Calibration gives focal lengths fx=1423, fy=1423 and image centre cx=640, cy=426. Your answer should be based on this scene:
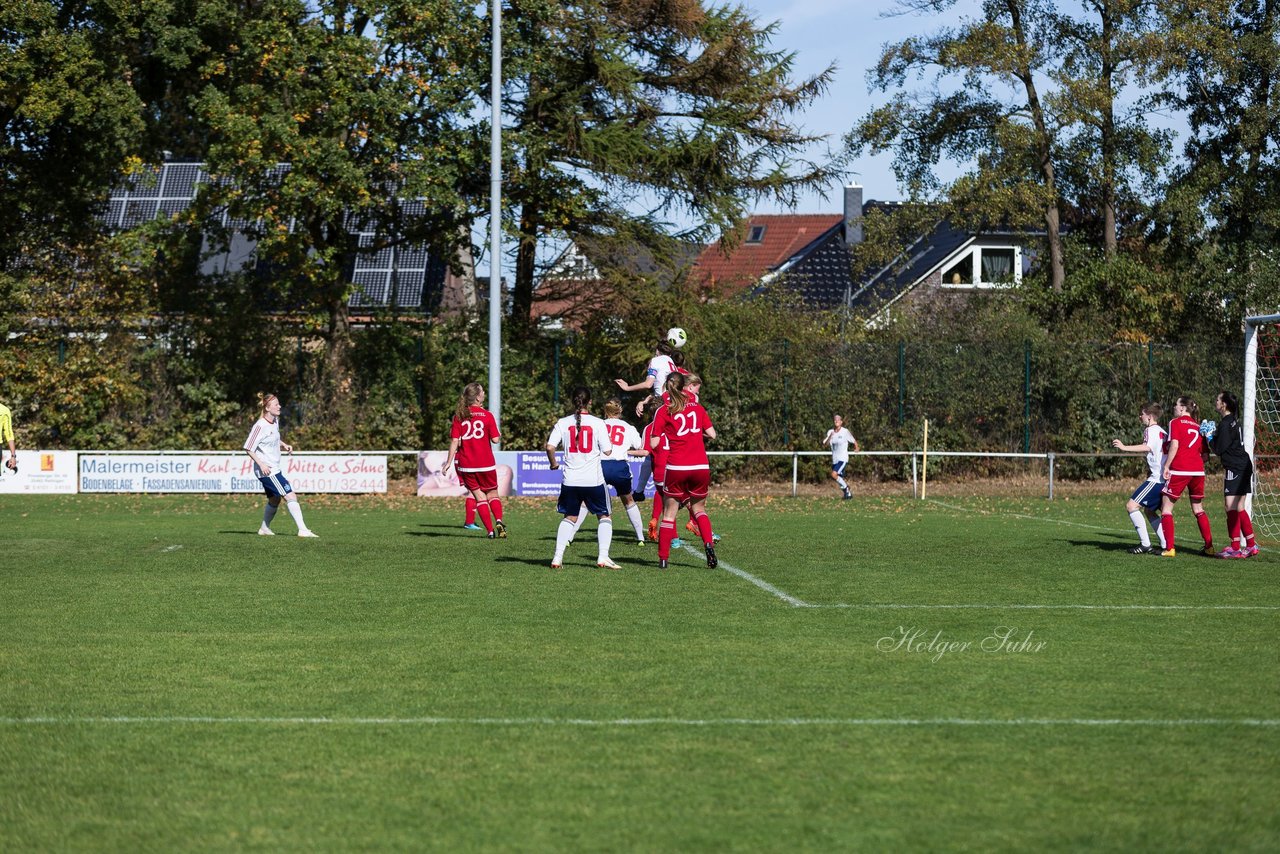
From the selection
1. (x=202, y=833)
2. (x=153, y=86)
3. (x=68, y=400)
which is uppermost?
(x=153, y=86)

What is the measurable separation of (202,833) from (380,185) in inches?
965

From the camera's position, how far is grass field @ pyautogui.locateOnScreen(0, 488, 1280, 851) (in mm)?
5523

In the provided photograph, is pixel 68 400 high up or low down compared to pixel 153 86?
down

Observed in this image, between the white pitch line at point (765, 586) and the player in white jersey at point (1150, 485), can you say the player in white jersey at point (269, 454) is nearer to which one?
the white pitch line at point (765, 586)

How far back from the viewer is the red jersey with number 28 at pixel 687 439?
44.3 feet

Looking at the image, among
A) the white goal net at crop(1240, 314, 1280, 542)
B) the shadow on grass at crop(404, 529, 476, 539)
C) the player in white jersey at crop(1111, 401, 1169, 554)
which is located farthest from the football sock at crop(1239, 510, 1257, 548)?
the shadow on grass at crop(404, 529, 476, 539)

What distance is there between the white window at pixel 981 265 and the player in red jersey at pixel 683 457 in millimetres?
34909

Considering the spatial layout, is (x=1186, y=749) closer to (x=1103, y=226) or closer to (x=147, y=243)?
(x=147, y=243)

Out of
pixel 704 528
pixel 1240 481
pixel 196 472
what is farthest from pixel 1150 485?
pixel 196 472

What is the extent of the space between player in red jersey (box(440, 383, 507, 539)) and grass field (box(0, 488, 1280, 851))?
2.87 metres

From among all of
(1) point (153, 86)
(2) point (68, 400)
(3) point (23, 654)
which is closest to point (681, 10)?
(1) point (153, 86)

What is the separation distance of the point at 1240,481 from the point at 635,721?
10.6 meters

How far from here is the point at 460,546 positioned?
16531 mm

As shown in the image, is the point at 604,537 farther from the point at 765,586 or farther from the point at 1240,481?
the point at 1240,481
